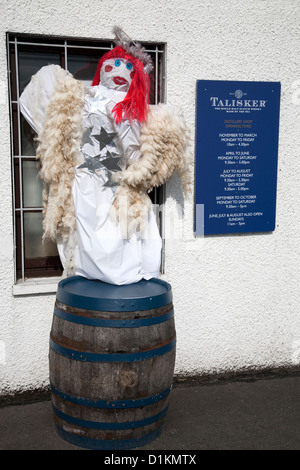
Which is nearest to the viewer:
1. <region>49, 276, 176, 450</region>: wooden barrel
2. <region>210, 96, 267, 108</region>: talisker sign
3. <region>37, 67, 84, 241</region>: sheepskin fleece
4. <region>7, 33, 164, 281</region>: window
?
<region>49, 276, 176, 450</region>: wooden barrel

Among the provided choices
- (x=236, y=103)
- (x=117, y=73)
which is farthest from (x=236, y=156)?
(x=117, y=73)

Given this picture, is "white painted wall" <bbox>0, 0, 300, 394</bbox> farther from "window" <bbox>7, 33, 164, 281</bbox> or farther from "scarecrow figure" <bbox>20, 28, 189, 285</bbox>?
"scarecrow figure" <bbox>20, 28, 189, 285</bbox>

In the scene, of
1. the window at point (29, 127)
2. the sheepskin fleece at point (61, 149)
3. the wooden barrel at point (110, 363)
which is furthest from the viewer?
the window at point (29, 127)

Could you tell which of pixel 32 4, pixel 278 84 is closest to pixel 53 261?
pixel 32 4

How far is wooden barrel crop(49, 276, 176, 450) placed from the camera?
8.84 ft

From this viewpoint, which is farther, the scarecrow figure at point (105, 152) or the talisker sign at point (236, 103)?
the talisker sign at point (236, 103)

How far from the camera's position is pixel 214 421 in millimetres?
3260

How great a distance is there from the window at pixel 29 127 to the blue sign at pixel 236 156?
358 mm

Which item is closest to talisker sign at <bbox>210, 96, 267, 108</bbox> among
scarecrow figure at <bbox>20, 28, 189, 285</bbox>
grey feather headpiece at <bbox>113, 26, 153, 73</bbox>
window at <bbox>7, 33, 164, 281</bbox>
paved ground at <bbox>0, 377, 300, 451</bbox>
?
window at <bbox>7, 33, 164, 281</bbox>

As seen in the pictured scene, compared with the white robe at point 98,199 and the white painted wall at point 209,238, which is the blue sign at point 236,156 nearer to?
the white painted wall at point 209,238

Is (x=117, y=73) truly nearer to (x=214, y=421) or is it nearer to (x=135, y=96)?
(x=135, y=96)

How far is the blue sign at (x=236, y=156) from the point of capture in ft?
11.8

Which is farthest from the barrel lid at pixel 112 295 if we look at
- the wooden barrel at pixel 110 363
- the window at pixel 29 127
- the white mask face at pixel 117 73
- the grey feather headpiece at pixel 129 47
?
the grey feather headpiece at pixel 129 47

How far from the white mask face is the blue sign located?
68 centimetres
